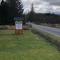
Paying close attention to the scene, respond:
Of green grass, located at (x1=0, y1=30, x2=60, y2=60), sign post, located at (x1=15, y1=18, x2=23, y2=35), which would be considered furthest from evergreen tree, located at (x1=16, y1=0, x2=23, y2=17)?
green grass, located at (x1=0, y1=30, x2=60, y2=60)

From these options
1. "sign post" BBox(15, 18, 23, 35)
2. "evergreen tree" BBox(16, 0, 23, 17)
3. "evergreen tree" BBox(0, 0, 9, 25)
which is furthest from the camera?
"evergreen tree" BBox(16, 0, 23, 17)

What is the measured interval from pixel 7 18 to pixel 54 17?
68.8m

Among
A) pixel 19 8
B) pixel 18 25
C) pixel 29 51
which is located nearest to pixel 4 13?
pixel 19 8

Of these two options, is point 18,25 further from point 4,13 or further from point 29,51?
point 4,13

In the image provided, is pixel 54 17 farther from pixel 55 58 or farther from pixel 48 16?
pixel 55 58

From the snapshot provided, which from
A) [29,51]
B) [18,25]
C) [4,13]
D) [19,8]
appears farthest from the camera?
[19,8]

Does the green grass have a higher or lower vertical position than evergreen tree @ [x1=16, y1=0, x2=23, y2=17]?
higher

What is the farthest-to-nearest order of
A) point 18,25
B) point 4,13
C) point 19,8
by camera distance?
point 19,8
point 4,13
point 18,25

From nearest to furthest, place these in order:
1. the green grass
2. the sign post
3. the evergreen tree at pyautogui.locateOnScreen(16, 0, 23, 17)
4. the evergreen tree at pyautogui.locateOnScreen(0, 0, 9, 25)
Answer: the green grass → the sign post → the evergreen tree at pyautogui.locateOnScreen(0, 0, 9, 25) → the evergreen tree at pyautogui.locateOnScreen(16, 0, 23, 17)

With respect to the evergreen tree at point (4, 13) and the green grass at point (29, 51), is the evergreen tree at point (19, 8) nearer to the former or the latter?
the evergreen tree at point (4, 13)

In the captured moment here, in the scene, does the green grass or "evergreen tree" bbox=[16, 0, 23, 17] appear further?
"evergreen tree" bbox=[16, 0, 23, 17]

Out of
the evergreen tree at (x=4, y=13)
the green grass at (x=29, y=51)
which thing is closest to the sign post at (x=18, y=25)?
the green grass at (x=29, y=51)

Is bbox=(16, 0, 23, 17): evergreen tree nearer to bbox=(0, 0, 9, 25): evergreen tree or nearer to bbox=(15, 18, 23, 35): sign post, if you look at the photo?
bbox=(0, 0, 9, 25): evergreen tree

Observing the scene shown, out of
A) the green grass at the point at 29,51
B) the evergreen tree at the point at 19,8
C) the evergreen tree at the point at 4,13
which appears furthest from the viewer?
the evergreen tree at the point at 19,8
